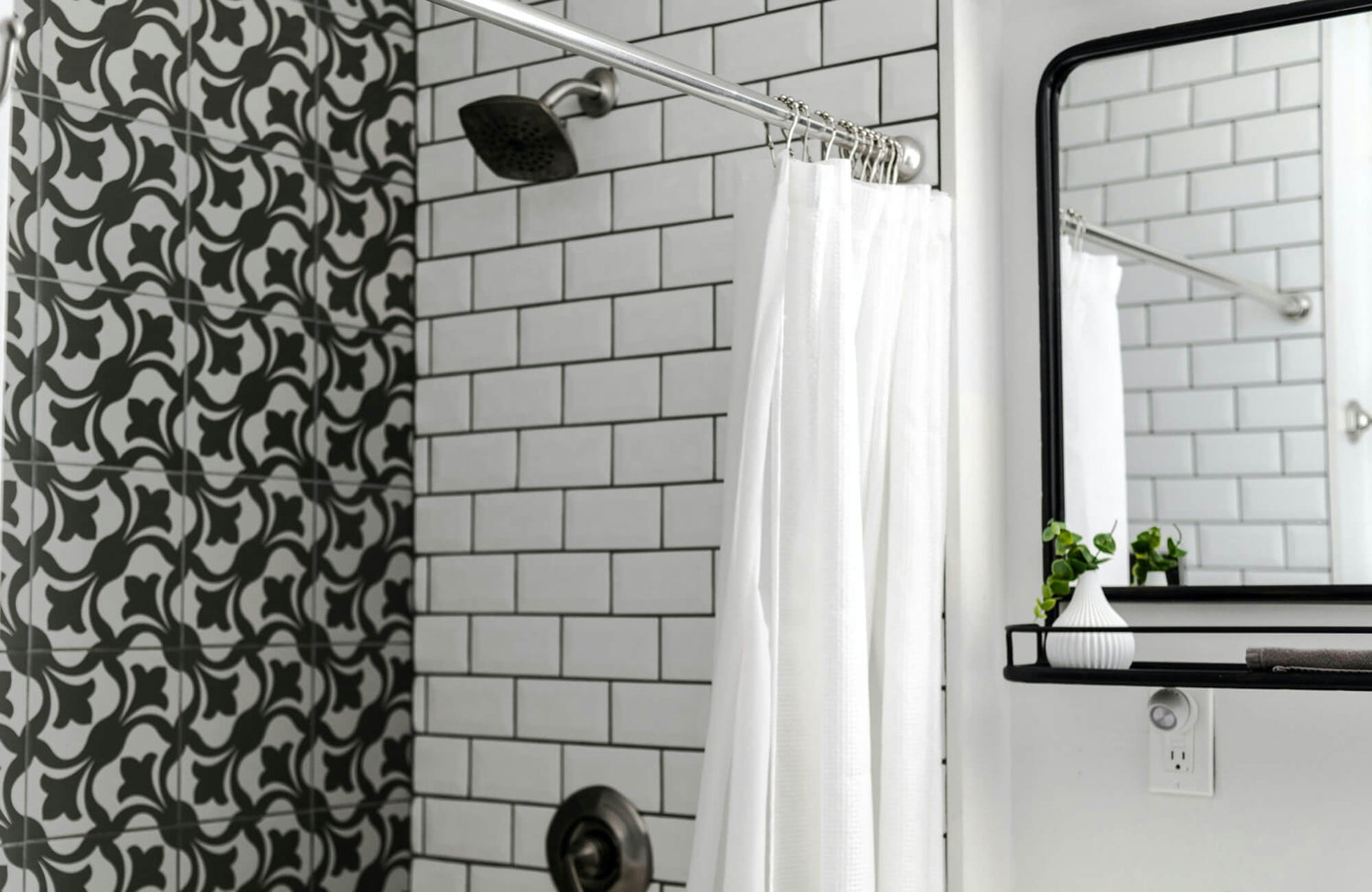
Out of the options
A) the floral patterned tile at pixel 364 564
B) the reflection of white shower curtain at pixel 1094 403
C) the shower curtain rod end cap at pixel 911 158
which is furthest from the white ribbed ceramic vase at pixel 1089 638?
the floral patterned tile at pixel 364 564

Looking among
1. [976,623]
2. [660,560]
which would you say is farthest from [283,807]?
[976,623]

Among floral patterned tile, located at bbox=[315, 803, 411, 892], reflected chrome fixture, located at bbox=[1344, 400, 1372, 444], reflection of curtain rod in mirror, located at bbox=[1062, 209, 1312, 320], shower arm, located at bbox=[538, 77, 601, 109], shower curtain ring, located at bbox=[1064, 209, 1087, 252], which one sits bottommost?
floral patterned tile, located at bbox=[315, 803, 411, 892]

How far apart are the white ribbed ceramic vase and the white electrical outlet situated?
13cm

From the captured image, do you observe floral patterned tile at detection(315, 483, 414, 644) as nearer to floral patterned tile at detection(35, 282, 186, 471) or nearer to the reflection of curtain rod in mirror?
floral patterned tile at detection(35, 282, 186, 471)

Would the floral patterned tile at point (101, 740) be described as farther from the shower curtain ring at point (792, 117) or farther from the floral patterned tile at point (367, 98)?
the shower curtain ring at point (792, 117)

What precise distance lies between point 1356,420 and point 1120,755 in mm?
478

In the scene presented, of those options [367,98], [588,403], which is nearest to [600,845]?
[588,403]

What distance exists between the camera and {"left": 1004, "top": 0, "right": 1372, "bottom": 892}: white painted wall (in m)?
1.62

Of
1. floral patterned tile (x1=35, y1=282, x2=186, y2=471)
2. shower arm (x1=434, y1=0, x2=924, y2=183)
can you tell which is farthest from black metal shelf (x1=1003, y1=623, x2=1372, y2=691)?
floral patterned tile (x1=35, y1=282, x2=186, y2=471)

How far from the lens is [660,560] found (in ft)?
6.41

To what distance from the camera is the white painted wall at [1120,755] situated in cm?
162

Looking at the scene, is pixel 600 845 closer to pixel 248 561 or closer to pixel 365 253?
pixel 248 561

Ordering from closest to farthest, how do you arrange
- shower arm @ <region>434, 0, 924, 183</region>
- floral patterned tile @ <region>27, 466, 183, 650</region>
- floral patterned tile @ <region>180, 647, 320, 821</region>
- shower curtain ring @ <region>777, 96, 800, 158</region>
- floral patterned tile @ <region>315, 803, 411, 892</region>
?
1. shower arm @ <region>434, 0, 924, 183</region>
2. shower curtain ring @ <region>777, 96, 800, 158</region>
3. floral patterned tile @ <region>27, 466, 183, 650</region>
4. floral patterned tile @ <region>180, 647, 320, 821</region>
5. floral patterned tile @ <region>315, 803, 411, 892</region>

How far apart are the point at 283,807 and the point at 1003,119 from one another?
1346 millimetres
